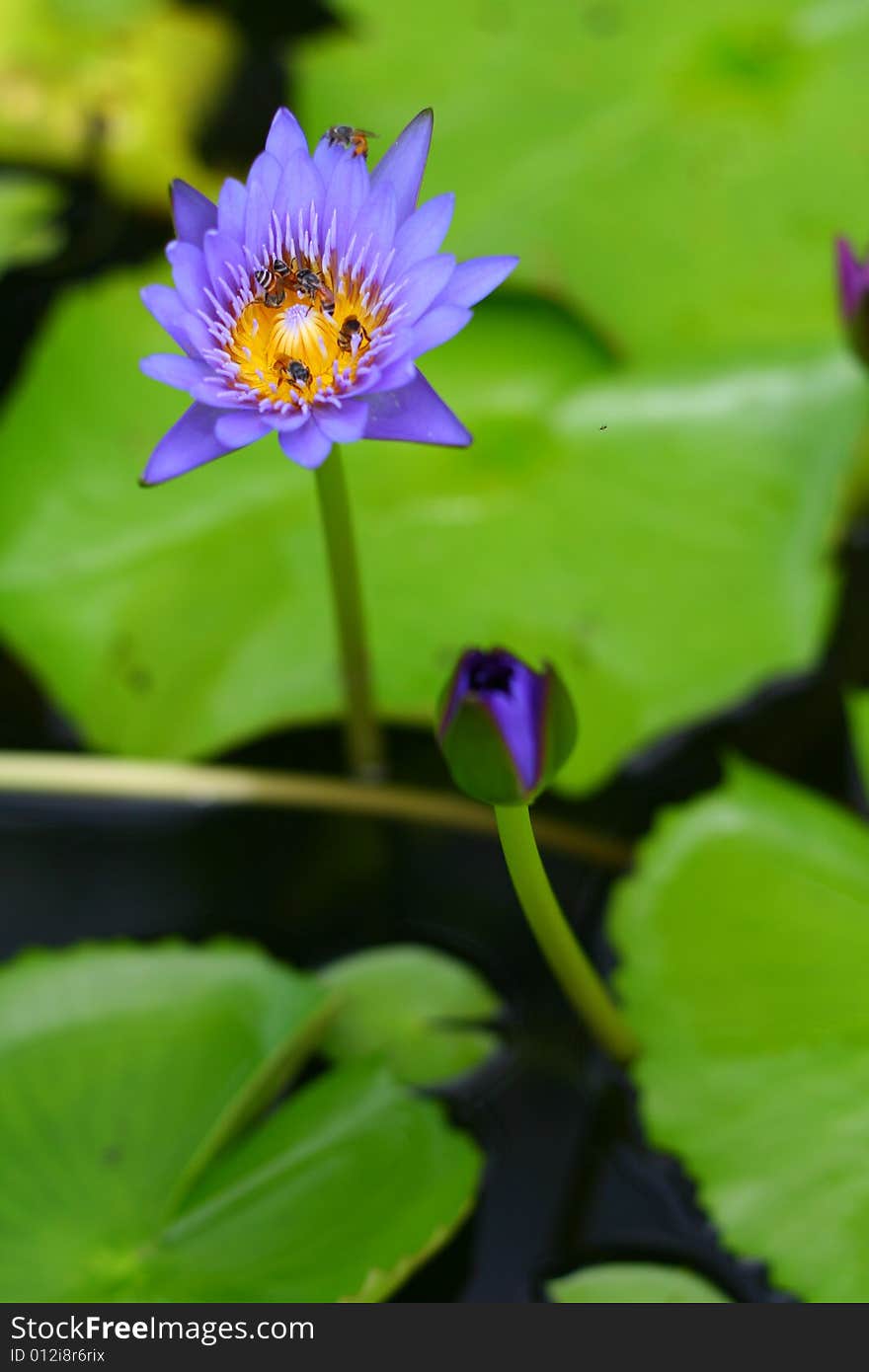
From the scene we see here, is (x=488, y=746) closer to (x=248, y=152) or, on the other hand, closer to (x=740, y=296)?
(x=740, y=296)

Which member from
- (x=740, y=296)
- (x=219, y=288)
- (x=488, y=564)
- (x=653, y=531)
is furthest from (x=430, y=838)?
(x=740, y=296)

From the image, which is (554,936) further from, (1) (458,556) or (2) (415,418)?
(1) (458,556)

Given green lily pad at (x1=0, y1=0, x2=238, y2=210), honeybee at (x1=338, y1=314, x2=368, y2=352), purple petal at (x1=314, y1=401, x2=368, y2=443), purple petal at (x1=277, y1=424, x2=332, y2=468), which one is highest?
green lily pad at (x1=0, y1=0, x2=238, y2=210)

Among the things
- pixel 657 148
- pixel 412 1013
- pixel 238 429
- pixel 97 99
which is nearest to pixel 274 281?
pixel 238 429

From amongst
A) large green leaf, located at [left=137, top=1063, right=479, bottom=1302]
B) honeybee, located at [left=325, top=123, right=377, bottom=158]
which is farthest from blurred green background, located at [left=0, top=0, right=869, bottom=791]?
honeybee, located at [left=325, top=123, right=377, bottom=158]

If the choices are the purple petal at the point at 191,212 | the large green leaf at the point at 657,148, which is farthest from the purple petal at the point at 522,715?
the large green leaf at the point at 657,148

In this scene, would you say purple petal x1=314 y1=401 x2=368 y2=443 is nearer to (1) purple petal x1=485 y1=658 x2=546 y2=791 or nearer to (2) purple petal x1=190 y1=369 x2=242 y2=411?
(2) purple petal x1=190 y1=369 x2=242 y2=411
